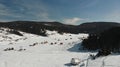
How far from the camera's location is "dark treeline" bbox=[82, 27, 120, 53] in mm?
25858

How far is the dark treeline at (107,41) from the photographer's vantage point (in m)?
25.9

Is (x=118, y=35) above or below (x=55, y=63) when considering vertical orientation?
above

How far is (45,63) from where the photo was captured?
67.8ft

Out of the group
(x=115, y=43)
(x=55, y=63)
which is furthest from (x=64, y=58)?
(x=115, y=43)

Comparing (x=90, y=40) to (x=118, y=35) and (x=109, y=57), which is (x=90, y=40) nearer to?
(x=118, y=35)

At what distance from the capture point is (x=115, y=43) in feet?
85.1

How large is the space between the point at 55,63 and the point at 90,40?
12.2 meters

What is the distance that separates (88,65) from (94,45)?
11641 millimetres

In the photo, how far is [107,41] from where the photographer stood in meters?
27.9

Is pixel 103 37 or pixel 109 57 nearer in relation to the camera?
pixel 109 57

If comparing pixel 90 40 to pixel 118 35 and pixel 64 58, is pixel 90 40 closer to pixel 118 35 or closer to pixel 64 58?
pixel 118 35

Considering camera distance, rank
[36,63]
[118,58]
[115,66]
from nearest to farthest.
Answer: [115,66] → [118,58] → [36,63]

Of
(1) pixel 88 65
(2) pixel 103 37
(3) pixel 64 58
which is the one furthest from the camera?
(2) pixel 103 37

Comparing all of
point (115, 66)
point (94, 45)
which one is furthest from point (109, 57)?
point (94, 45)
